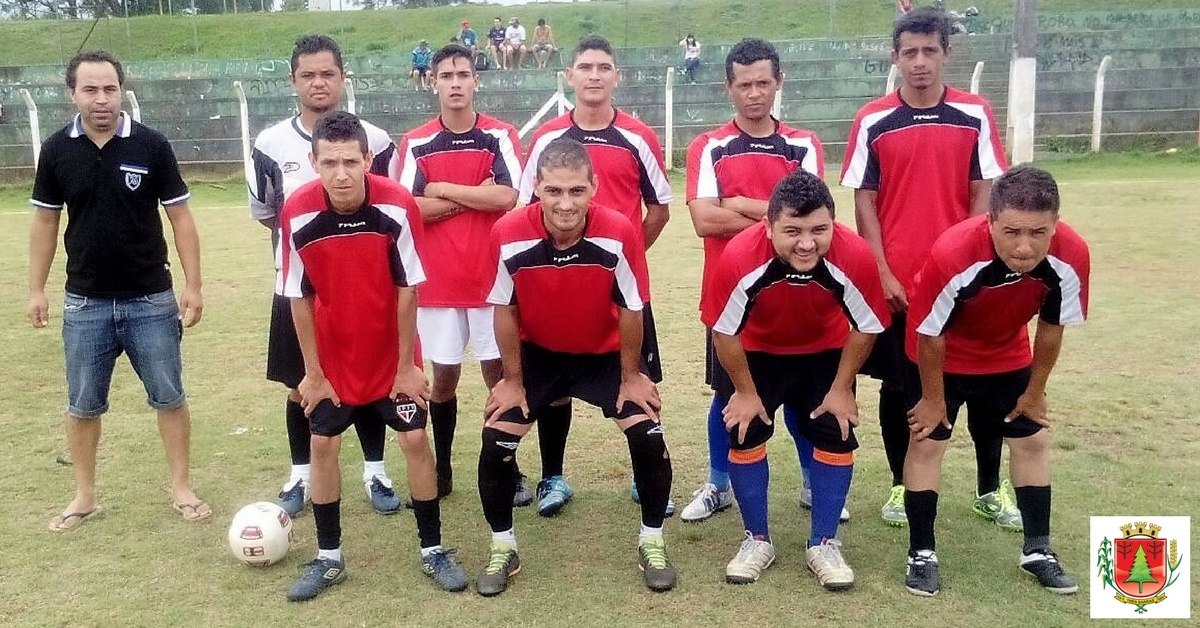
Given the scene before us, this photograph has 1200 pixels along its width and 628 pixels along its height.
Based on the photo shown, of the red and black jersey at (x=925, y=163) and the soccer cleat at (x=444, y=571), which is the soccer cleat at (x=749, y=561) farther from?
the red and black jersey at (x=925, y=163)

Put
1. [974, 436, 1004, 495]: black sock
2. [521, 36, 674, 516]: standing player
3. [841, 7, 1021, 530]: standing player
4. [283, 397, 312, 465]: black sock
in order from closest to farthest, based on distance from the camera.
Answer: [841, 7, 1021, 530]: standing player < [974, 436, 1004, 495]: black sock < [521, 36, 674, 516]: standing player < [283, 397, 312, 465]: black sock

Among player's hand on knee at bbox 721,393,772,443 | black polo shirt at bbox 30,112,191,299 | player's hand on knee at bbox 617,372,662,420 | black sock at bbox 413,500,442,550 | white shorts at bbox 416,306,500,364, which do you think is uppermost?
black polo shirt at bbox 30,112,191,299

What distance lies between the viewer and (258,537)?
13.4 ft

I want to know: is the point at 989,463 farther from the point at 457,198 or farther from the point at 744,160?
the point at 457,198

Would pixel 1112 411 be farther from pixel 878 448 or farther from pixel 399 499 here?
pixel 399 499

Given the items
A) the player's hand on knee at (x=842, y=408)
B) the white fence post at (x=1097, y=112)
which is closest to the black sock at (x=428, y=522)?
the player's hand on knee at (x=842, y=408)

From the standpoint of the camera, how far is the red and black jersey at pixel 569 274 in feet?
Answer: 12.9

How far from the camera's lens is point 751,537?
411 cm

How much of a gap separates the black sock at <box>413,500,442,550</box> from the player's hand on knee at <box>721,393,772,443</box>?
1296 millimetres

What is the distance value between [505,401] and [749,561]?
1.21 metres

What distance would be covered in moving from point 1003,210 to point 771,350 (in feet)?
3.56

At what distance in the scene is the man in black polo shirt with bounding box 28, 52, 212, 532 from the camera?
435cm

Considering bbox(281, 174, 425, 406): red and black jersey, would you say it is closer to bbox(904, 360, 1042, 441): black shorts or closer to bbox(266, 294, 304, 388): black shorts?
bbox(266, 294, 304, 388): black shorts

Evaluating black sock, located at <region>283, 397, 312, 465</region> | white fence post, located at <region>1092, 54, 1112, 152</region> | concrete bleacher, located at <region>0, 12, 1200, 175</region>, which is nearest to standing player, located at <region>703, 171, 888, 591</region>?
black sock, located at <region>283, 397, 312, 465</region>
